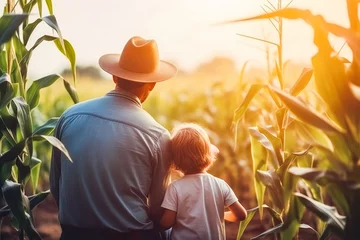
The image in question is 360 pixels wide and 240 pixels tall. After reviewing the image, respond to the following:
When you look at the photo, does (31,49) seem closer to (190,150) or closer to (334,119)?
(190,150)

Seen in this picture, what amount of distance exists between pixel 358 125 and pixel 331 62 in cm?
18

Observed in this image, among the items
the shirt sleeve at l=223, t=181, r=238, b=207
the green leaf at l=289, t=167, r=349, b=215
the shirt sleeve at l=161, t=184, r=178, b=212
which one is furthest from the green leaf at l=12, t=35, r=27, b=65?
the green leaf at l=289, t=167, r=349, b=215

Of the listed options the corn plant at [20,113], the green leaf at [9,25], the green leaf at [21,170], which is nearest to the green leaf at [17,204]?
the corn plant at [20,113]

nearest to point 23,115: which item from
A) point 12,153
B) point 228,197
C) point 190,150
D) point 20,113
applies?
point 20,113

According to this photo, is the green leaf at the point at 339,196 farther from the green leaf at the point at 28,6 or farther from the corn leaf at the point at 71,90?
the green leaf at the point at 28,6

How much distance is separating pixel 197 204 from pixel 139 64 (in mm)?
552

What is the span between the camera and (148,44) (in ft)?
8.76

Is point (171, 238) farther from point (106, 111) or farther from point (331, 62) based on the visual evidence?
point (331, 62)

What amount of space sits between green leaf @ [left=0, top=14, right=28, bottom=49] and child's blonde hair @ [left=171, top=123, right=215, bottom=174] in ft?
2.43

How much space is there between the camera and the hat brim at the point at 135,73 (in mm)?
2549

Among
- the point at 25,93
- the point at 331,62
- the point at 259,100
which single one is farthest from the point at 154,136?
the point at 259,100

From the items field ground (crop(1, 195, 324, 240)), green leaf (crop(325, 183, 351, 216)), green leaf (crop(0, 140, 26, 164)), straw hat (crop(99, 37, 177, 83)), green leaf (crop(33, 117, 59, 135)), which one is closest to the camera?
green leaf (crop(325, 183, 351, 216))

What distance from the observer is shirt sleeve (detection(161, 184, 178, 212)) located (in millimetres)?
2496

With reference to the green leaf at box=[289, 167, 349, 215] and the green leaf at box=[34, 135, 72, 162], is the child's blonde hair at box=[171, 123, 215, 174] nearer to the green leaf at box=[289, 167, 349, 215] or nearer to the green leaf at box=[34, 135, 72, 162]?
the green leaf at box=[34, 135, 72, 162]
